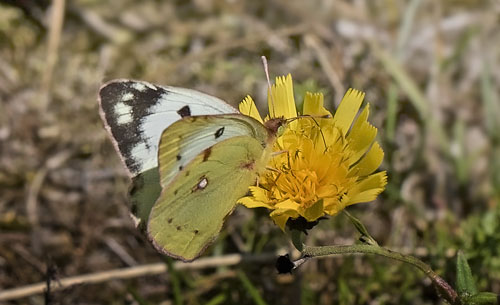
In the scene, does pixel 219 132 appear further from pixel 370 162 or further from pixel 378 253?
pixel 378 253

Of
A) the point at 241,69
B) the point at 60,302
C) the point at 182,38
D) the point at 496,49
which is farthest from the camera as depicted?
the point at 182,38

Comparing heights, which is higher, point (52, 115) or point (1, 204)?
point (52, 115)

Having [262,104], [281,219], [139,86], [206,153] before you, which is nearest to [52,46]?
[262,104]

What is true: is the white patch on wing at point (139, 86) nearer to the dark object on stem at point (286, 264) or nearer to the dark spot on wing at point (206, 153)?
the dark spot on wing at point (206, 153)

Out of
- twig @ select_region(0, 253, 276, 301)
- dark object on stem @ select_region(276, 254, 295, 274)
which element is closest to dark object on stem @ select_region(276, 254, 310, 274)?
dark object on stem @ select_region(276, 254, 295, 274)

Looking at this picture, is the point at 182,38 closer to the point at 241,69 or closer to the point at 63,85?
the point at 241,69

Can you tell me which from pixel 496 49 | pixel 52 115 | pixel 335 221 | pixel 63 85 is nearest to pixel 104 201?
pixel 52 115

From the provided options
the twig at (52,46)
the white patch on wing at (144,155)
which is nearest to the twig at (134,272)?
the white patch on wing at (144,155)

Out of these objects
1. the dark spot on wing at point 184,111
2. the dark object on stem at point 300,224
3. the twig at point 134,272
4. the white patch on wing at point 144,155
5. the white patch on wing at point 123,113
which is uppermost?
the white patch on wing at point 123,113
